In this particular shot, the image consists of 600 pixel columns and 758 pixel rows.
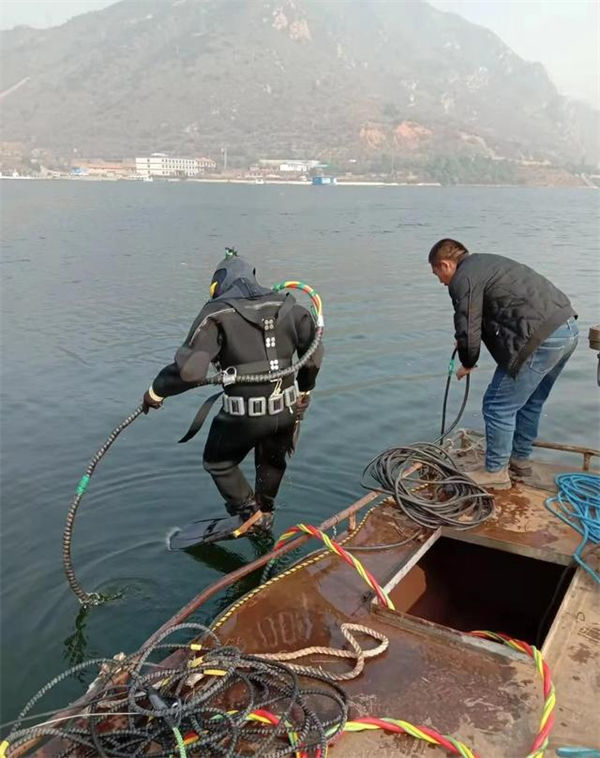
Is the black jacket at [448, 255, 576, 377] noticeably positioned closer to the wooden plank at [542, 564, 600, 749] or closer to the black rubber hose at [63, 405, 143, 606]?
the wooden plank at [542, 564, 600, 749]

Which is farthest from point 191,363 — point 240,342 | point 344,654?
point 344,654

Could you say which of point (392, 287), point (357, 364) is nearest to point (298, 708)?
point (357, 364)

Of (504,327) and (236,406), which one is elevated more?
(504,327)

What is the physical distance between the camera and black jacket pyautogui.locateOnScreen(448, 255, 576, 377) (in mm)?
5602

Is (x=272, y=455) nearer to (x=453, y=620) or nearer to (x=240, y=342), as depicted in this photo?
(x=240, y=342)

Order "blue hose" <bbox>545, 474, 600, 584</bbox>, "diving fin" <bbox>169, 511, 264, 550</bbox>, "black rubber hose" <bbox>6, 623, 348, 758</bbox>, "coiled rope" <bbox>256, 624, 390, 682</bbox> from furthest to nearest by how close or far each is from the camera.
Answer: "diving fin" <bbox>169, 511, 264, 550</bbox> → "blue hose" <bbox>545, 474, 600, 584</bbox> → "coiled rope" <bbox>256, 624, 390, 682</bbox> → "black rubber hose" <bbox>6, 623, 348, 758</bbox>

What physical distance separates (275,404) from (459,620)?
2465mm

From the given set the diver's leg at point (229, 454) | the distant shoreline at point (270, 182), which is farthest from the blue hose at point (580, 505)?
the distant shoreline at point (270, 182)

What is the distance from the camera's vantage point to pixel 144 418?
10805mm

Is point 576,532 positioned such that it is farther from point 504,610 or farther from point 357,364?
point 357,364

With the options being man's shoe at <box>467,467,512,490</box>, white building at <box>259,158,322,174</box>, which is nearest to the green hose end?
man's shoe at <box>467,467,512,490</box>

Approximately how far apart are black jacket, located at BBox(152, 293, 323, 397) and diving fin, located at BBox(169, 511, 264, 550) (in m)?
1.57

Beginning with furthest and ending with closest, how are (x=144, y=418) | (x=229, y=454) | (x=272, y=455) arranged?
(x=144, y=418) < (x=272, y=455) < (x=229, y=454)

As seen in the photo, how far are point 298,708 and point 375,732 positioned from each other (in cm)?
39
